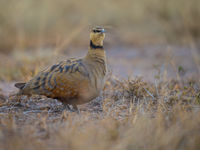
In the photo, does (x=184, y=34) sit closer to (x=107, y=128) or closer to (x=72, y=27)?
(x=72, y=27)

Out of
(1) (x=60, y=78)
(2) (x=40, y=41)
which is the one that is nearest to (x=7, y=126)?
(1) (x=60, y=78)

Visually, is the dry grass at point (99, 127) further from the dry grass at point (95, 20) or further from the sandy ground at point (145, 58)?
the dry grass at point (95, 20)

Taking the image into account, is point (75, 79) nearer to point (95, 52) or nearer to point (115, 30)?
point (95, 52)

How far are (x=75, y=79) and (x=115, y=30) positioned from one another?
10.3 metres

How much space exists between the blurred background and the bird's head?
4.59 m

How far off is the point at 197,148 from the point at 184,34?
10.9 metres

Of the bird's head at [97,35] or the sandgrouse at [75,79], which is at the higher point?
the bird's head at [97,35]

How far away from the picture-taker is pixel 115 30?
13.6 meters

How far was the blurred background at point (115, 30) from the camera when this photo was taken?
10500 mm

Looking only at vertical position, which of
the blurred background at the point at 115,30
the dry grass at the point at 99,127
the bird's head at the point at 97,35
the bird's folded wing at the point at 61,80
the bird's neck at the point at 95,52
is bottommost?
the dry grass at the point at 99,127

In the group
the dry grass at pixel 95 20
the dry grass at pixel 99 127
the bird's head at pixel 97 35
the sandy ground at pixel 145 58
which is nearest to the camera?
the dry grass at pixel 99 127

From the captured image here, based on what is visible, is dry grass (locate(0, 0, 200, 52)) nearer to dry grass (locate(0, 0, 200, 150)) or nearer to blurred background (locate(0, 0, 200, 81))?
blurred background (locate(0, 0, 200, 81))

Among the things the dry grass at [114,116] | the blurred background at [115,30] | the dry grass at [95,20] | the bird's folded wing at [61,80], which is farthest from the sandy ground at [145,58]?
the bird's folded wing at [61,80]

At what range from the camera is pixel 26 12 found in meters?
14.6
